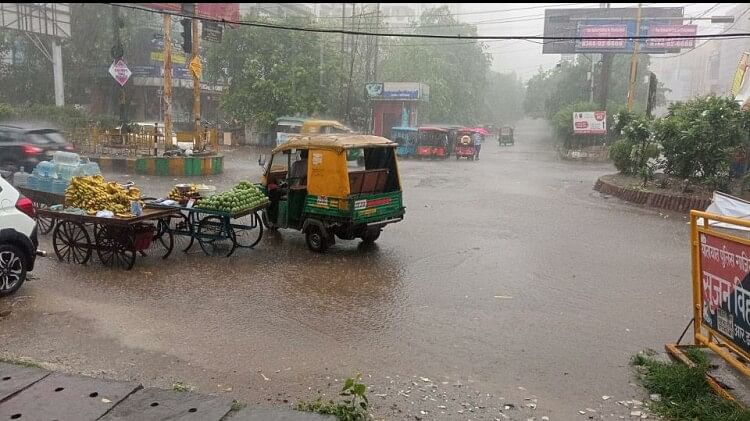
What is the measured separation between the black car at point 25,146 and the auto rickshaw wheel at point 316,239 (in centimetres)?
873

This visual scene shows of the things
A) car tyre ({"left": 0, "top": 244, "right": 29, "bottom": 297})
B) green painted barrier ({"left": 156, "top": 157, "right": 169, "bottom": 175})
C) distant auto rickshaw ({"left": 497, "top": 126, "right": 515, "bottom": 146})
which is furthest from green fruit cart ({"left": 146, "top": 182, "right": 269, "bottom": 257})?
distant auto rickshaw ({"left": 497, "top": 126, "right": 515, "bottom": 146})

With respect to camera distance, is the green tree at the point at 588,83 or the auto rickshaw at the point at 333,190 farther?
the green tree at the point at 588,83

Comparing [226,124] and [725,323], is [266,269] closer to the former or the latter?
[725,323]

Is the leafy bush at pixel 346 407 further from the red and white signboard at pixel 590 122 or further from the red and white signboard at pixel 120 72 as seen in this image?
the red and white signboard at pixel 590 122

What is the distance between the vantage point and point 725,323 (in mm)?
4703

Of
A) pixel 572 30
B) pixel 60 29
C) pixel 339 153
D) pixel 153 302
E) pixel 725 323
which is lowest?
pixel 153 302

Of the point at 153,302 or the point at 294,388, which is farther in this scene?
the point at 153,302

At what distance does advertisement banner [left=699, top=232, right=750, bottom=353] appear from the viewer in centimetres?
434

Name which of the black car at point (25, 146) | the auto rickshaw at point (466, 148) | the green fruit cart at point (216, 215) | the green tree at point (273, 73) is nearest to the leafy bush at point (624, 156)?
the auto rickshaw at point (466, 148)

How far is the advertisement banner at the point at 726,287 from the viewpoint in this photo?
171 inches

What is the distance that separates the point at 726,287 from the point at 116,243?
7458 mm

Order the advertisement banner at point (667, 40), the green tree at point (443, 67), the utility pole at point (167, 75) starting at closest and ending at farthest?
the utility pole at point (167, 75)
the advertisement banner at point (667, 40)
the green tree at point (443, 67)

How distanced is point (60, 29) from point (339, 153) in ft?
84.4

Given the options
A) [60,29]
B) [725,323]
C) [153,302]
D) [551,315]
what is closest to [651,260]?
[551,315]
